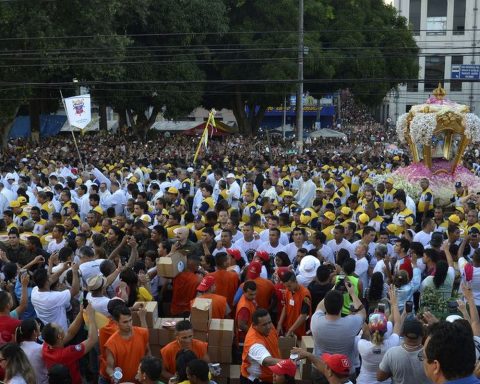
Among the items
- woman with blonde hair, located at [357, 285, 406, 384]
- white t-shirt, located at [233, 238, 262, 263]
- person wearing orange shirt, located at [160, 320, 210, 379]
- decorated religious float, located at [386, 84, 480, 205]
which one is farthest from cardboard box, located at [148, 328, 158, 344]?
decorated religious float, located at [386, 84, 480, 205]

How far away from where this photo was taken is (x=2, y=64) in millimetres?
28406

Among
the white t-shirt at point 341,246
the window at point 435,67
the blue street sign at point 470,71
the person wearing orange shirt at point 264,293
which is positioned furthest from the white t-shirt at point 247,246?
the window at point 435,67

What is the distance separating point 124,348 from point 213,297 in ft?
4.66

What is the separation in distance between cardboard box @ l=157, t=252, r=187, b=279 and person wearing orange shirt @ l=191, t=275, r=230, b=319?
611mm

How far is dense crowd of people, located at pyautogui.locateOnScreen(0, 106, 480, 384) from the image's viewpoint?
5.49 m

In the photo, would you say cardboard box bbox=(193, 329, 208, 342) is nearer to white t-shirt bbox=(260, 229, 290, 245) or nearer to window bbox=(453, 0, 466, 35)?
white t-shirt bbox=(260, 229, 290, 245)

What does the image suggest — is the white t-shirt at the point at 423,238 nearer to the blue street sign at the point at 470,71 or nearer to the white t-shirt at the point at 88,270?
the white t-shirt at the point at 88,270

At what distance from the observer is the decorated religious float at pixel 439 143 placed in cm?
1839

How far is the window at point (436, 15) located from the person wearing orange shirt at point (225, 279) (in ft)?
178

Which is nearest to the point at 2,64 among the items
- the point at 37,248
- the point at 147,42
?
the point at 147,42

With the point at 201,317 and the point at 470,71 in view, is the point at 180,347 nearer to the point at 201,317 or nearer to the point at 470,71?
the point at 201,317

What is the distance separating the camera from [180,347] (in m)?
6.00

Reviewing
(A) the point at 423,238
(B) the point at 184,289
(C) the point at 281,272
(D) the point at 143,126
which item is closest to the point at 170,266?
(B) the point at 184,289

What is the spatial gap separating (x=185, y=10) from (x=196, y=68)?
2.90 metres
